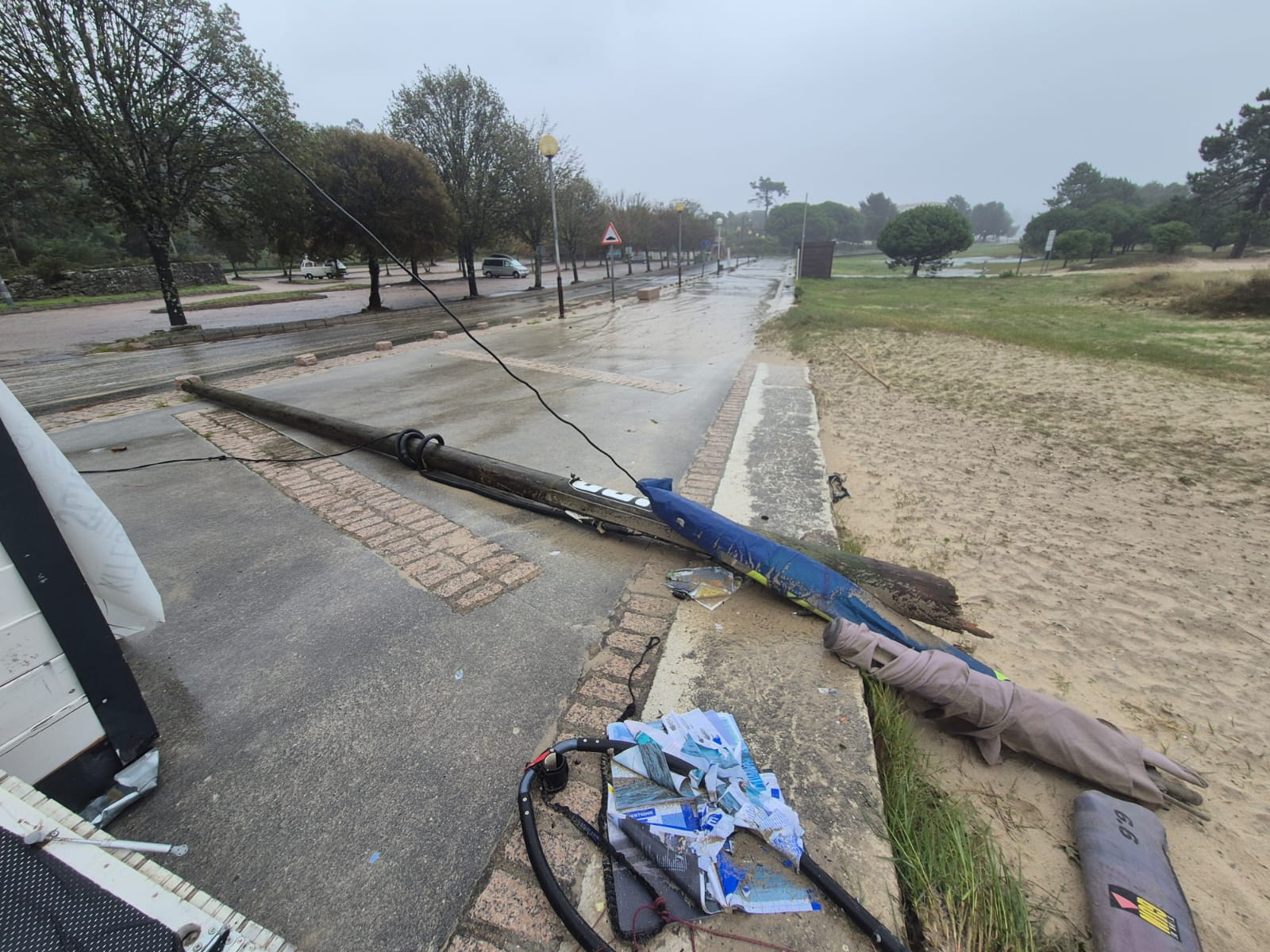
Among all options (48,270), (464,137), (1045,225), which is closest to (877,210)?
(1045,225)

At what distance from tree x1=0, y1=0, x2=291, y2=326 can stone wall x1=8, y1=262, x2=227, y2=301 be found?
1706 cm

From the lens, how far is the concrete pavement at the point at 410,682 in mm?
1736

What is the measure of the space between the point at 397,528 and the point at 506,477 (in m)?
0.91

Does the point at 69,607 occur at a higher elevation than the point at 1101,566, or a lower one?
higher

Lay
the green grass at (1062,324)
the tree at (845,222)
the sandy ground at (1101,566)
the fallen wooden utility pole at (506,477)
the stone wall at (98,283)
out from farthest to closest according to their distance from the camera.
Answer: the tree at (845,222), the stone wall at (98,283), the green grass at (1062,324), the fallen wooden utility pole at (506,477), the sandy ground at (1101,566)

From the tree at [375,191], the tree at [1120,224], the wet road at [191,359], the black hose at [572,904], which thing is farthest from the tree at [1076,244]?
the black hose at [572,904]

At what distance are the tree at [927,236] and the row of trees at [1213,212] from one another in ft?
45.2

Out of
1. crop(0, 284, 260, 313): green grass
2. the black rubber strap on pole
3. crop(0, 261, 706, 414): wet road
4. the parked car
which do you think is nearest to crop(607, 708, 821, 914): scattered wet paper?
the black rubber strap on pole

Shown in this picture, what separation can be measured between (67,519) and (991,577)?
5.07 meters

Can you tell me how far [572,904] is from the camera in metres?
1.62

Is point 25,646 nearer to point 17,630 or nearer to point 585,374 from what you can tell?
point 17,630

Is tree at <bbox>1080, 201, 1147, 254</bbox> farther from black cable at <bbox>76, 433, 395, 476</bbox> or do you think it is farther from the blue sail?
black cable at <bbox>76, 433, 395, 476</bbox>

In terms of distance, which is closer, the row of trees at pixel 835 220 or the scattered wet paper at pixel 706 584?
the scattered wet paper at pixel 706 584

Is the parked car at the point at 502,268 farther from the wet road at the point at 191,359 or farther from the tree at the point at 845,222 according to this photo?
the tree at the point at 845,222
